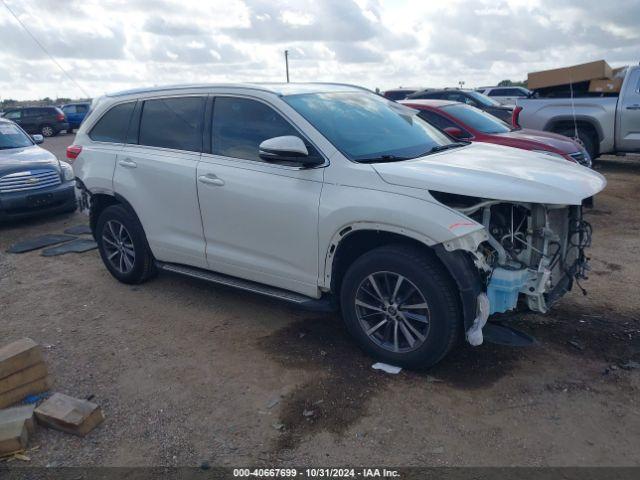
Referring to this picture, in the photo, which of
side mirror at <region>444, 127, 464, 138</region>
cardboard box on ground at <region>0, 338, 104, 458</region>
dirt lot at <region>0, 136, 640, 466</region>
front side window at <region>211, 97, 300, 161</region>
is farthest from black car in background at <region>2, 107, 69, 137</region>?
cardboard box on ground at <region>0, 338, 104, 458</region>

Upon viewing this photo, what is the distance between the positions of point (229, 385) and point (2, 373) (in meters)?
1.42

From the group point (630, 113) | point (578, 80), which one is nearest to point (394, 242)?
point (630, 113)

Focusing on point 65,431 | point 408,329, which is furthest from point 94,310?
point 408,329

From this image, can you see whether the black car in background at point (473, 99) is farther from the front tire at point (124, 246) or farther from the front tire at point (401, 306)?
the front tire at point (401, 306)

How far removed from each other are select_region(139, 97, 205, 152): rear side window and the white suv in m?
0.01

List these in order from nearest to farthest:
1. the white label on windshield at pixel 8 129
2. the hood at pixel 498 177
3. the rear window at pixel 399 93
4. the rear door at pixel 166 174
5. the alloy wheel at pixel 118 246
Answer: the hood at pixel 498 177 → the rear door at pixel 166 174 → the alloy wheel at pixel 118 246 → the white label on windshield at pixel 8 129 → the rear window at pixel 399 93

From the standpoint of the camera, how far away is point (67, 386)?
12.4 ft

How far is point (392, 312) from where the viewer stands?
12.0 feet

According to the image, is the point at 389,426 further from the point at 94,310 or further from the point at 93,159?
the point at 93,159

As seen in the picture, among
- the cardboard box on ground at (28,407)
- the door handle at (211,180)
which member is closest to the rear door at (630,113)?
the door handle at (211,180)

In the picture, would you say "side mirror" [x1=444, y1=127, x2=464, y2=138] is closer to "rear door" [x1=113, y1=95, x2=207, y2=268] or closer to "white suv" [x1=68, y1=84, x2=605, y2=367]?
"white suv" [x1=68, y1=84, x2=605, y2=367]

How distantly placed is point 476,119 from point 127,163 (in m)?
5.52

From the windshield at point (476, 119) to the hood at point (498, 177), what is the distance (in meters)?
4.33

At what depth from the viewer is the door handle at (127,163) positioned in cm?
499
